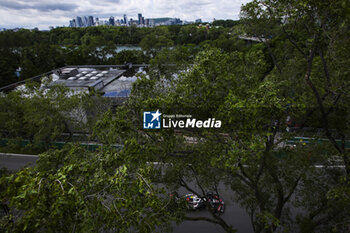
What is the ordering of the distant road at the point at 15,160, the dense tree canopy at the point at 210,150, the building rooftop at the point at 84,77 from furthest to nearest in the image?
the building rooftop at the point at 84,77 → the distant road at the point at 15,160 → the dense tree canopy at the point at 210,150

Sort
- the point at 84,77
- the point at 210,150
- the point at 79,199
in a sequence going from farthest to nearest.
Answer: the point at 84,77
the point at 210,150
the point at 79,199

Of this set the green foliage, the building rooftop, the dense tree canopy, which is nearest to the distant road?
the building rooftop

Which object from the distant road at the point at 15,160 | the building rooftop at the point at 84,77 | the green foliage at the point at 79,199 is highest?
the green foliage at the point at 79,199

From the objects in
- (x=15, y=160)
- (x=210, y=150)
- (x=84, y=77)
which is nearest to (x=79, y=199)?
(x=210, y=150)

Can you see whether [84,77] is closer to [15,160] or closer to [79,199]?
[15,160]

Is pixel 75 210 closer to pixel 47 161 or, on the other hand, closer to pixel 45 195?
pixel 45 195

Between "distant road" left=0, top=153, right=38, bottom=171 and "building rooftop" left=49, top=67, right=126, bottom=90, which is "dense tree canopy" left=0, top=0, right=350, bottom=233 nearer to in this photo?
"distant road" left=0, top=153, right=38, bottom=171

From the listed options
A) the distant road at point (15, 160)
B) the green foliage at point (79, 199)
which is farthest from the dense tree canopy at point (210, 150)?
the distant road at point (15, 160)

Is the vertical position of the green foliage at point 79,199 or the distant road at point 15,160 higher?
the green foliage at point 79,199

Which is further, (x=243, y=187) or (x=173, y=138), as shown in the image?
(x=243, y=187)

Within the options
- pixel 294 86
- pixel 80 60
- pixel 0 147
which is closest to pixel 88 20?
pixel 80 60

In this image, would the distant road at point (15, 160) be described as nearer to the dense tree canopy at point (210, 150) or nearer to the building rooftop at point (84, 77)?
the building rooftop at point (84, 77)
